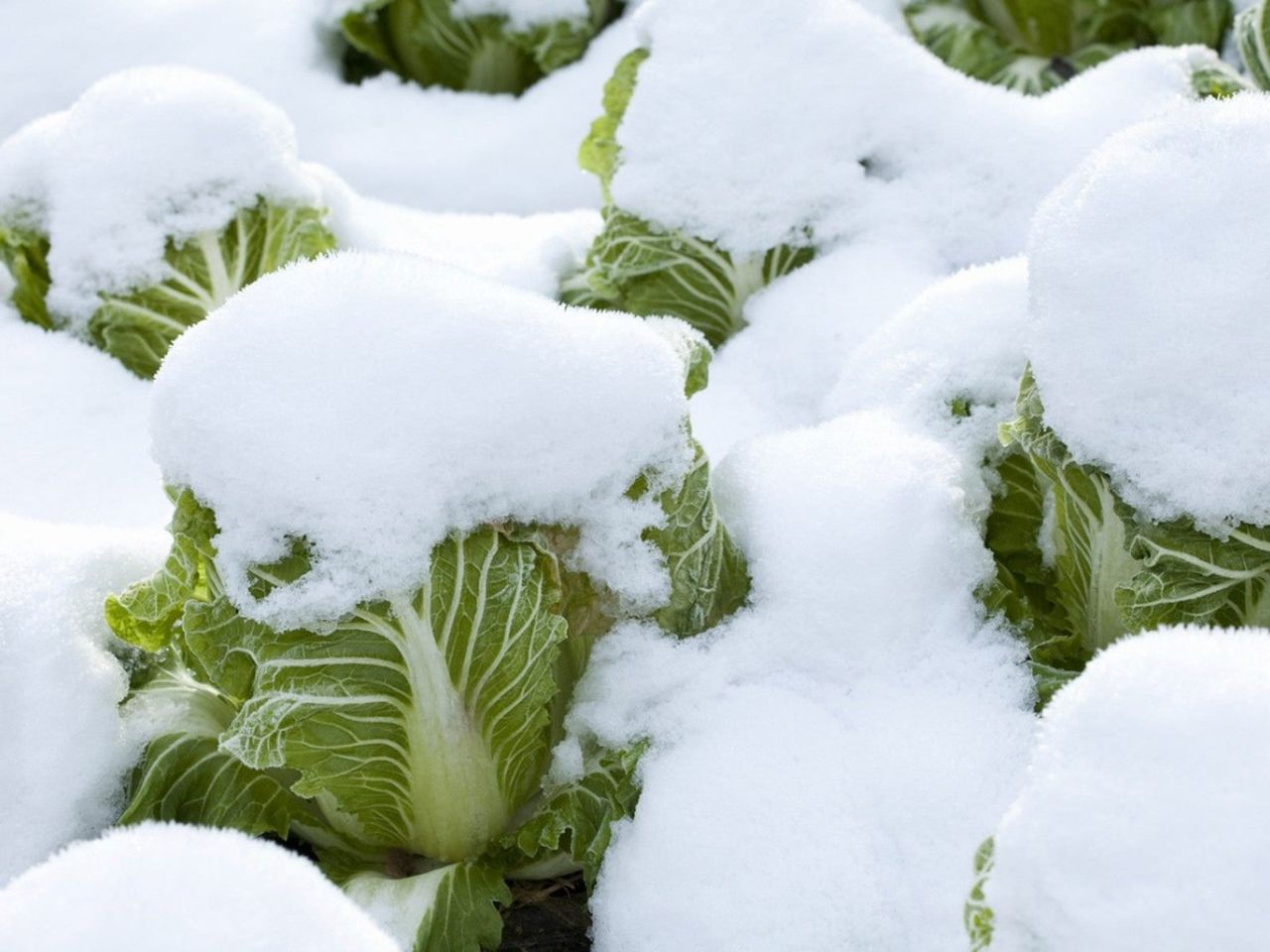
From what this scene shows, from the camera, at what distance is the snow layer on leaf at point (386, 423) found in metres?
1.98

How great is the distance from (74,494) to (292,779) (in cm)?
99

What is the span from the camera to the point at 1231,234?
1996 millimetres

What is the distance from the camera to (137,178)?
3.52m

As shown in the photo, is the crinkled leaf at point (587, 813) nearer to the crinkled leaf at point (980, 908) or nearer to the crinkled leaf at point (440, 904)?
the crinkled leaf at point (440, 904)

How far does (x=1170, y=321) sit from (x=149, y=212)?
2.51 meters

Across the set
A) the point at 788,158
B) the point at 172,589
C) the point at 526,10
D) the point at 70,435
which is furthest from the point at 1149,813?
the point at 526,10

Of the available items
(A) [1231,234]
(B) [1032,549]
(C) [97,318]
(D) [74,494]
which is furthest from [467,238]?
(A) [1231,234]

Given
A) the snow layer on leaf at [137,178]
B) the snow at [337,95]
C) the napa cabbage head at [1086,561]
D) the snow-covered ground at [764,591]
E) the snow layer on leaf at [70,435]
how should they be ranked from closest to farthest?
the snow-covered ground at [764,591] → the napa cabbage head at [1086,561] → the snow layer on leaf at [70,435] → the snow layer on leaf at [137,178] → the snow at [337,95]

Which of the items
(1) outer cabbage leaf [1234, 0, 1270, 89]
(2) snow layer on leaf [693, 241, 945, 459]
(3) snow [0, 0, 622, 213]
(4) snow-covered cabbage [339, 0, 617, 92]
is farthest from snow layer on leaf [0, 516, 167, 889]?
(4) snow-covered cabbage [339, 0, 617, 92]

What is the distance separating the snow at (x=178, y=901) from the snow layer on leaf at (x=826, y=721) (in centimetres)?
68

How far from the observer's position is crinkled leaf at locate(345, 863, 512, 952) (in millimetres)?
2113

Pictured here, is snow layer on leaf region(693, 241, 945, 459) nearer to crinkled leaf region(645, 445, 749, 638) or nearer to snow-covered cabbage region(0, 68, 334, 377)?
crinkled leaf region(645, 445, 749, 638)

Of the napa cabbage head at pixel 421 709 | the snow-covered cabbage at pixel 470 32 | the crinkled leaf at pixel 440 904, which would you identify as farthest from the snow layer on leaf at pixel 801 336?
the snow-covered cabbage at pixel 470 32

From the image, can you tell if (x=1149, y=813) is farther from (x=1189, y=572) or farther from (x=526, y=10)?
(x=526, y=10)
